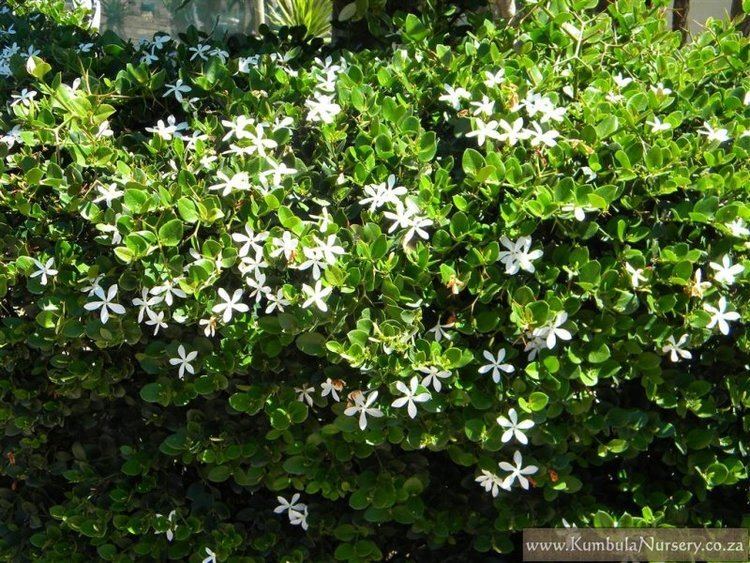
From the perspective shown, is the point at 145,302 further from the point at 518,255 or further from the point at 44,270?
the point at 518,255

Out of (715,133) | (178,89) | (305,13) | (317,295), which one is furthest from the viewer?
(305,13)

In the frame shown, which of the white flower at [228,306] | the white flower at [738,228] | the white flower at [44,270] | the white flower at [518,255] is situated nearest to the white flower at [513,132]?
the white flower at [518,255]

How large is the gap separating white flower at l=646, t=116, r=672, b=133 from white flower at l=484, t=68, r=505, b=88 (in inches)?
17.2

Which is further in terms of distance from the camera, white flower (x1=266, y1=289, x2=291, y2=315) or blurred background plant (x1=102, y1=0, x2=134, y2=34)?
blurred background plant (x1=102, y1=0, x2=134, y2=34)

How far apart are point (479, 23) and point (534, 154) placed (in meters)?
1.00

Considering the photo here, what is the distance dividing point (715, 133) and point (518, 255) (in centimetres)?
72

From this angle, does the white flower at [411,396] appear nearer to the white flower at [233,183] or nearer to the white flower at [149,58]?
the white flower at [233,183]

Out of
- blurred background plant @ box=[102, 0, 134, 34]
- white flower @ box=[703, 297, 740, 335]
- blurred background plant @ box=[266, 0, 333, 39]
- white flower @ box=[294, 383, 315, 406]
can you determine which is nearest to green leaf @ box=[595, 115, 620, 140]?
white flower @ box=[703, 297, 740, 335]

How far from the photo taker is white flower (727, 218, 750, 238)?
7.45 feet

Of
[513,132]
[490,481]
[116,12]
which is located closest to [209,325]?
[490,481]

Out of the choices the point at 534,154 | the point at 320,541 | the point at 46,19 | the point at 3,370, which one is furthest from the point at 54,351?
the point at 46,19

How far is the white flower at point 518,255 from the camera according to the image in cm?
223

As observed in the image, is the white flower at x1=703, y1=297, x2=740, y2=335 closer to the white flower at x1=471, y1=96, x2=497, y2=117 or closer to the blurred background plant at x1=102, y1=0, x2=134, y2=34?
the white flower at x1=471, y1=96, x2=497, y2=117

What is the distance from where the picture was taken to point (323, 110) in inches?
103
